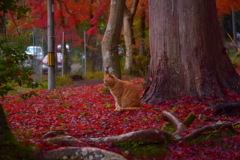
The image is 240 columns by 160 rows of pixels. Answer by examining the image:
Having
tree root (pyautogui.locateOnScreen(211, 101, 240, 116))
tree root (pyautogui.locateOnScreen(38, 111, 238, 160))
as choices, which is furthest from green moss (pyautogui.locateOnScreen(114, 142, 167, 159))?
tree root (pyautogui.locateOnScreen(211, 101, 240, 116))

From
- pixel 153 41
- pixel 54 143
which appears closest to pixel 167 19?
pixel 153 41

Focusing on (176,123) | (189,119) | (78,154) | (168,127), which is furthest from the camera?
(168,127)

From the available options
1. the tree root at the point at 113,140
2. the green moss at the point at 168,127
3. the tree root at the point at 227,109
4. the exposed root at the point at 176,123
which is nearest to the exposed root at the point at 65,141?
the tree root at the point at 113,140

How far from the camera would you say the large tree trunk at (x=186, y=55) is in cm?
935

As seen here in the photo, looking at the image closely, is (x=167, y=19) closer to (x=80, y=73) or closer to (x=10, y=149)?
(x=10, y=149)

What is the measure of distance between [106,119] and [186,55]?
2939 mm

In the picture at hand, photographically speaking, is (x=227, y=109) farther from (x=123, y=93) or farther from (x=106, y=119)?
(x=106, y=119)

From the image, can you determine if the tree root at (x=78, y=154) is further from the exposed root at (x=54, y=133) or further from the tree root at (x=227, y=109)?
the tree root at (x=227, y=109)

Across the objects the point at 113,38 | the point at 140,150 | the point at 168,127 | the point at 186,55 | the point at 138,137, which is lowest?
the point at 140,150

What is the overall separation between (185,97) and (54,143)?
16.0ft

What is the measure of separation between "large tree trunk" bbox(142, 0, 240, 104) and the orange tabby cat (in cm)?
89

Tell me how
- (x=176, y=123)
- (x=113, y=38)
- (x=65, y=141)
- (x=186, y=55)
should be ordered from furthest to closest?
(x=113, y=38) → (x=186, y=55) → (x=176, y=123) → (x=65, y=141)

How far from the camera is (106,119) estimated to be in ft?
26.8

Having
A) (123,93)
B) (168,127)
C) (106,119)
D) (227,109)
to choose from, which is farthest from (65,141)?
(227,109)
